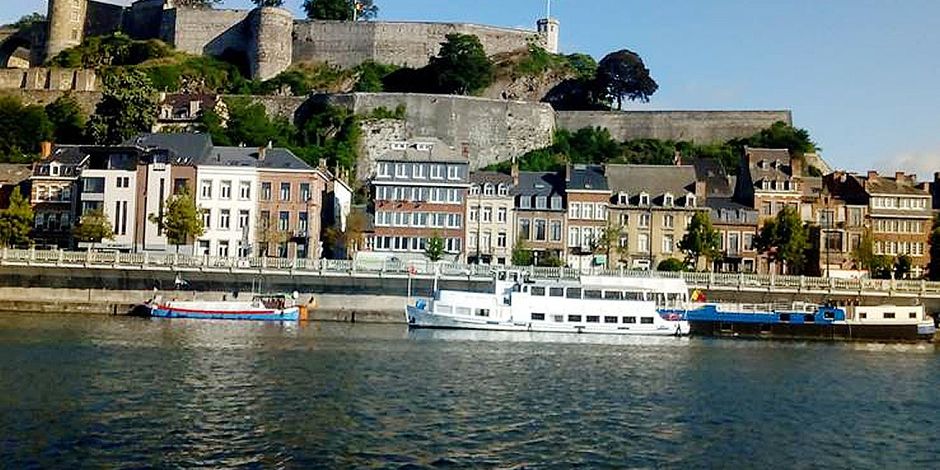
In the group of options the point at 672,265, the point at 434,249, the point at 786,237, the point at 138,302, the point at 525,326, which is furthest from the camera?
the point at 786,237

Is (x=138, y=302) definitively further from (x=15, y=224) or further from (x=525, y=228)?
(x=525, y=228)

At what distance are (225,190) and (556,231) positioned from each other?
58.4 ft

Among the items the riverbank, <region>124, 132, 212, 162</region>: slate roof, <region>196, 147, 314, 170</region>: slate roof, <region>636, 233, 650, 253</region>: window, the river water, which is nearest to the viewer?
the river water

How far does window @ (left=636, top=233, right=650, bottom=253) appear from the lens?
58125 mm

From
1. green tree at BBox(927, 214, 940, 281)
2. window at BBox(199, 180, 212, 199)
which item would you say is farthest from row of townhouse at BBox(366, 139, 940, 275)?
window at BBox(199, 180, 212, 199)

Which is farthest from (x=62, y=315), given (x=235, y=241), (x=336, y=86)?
(x=336, y=86)

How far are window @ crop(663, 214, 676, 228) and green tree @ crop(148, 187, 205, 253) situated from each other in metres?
24.9

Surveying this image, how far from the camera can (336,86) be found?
80312 millimetres

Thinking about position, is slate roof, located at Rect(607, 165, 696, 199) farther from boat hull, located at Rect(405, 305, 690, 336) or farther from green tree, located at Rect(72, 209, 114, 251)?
green tree, located at Rect(72, 209, 114, 251)

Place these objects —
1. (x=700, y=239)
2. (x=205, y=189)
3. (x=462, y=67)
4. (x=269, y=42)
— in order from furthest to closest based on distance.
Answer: (x=269, y=42)
(x=462, y=67)
(x=205, y=189)
(x=700, y=239)

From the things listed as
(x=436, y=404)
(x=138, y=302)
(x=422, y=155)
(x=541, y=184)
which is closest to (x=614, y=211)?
(x=541, y=184)

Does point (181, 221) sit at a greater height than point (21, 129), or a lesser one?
lesser

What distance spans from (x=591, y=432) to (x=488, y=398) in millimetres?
3960

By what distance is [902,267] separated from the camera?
55344 mm
